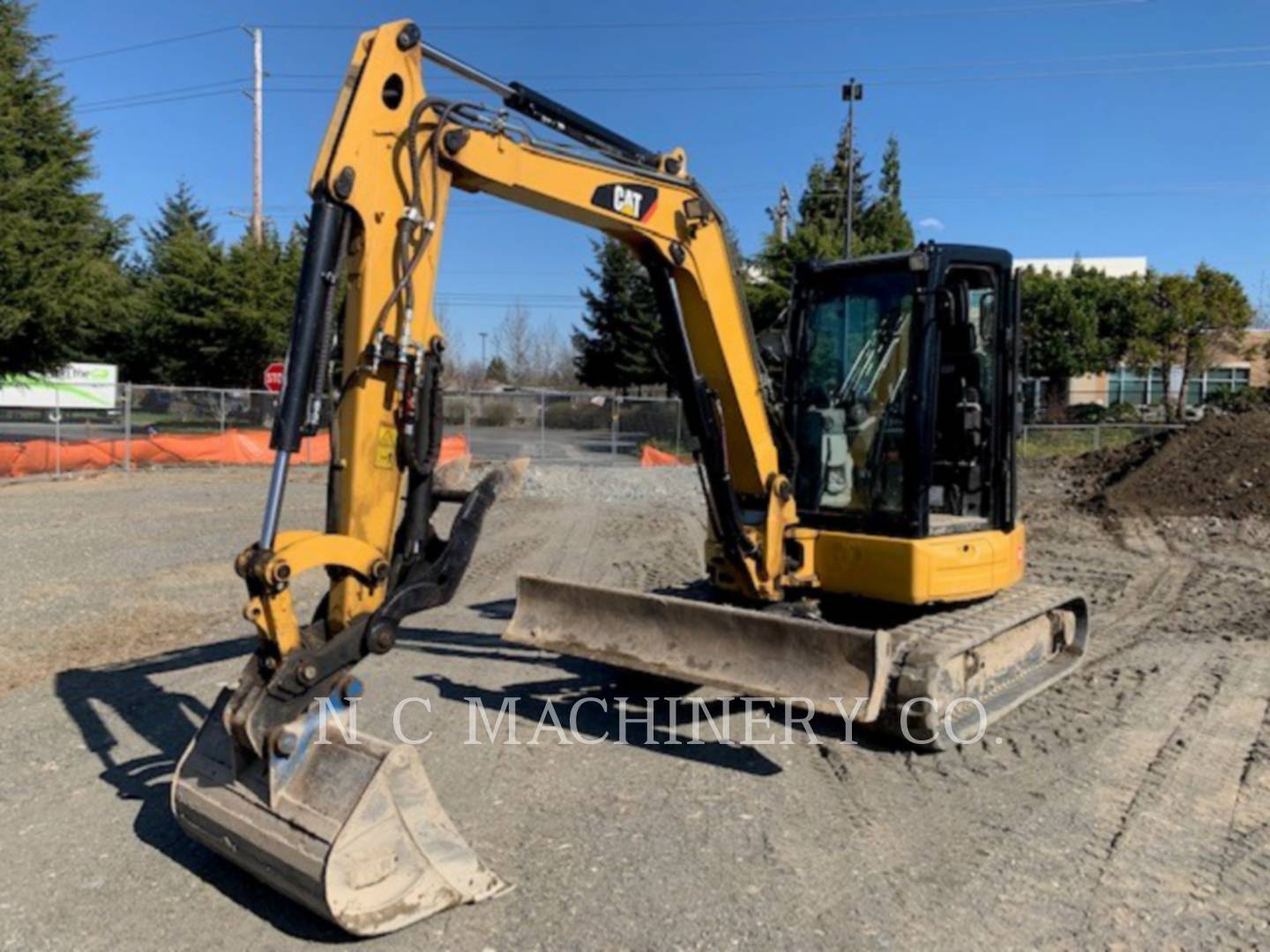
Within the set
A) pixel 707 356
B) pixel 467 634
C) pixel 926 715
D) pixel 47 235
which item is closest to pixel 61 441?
pixel 47 235

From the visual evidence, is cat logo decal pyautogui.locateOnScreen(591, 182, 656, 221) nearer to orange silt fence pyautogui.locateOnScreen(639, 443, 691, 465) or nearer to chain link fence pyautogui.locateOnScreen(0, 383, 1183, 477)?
chain link fence pyautogui.locateOnScreen(0, 383, 1183, 477)

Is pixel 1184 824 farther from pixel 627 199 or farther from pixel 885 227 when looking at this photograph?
pixel 885 227

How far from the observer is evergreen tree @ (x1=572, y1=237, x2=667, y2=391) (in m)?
33.8

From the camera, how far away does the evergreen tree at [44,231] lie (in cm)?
2059

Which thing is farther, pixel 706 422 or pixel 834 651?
pixel 706 422

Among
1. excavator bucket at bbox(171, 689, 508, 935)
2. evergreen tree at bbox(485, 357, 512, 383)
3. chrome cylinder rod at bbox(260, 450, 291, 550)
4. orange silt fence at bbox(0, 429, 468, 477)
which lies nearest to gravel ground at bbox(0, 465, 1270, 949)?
excavator bucket at bbox(171, 689, 508, 935)

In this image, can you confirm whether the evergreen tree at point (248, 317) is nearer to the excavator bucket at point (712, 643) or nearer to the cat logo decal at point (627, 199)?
the excavator bucket at point (712, 643)

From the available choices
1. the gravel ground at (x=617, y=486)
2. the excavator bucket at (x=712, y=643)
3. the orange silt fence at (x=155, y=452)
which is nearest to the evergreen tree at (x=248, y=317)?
the orange silt fence at (x=155, y=452)

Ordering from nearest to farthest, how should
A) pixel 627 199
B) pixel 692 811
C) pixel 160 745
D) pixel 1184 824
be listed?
1. pixel 1184 824
2. pixel 692 811
3. pixel 627 199
4. pixel 160 745

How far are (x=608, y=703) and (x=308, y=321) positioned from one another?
10.6 feet

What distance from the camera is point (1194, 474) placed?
16.2 metres

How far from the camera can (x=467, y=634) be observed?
25.8 ft

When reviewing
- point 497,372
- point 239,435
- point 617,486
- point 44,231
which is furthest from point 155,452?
point 497,372

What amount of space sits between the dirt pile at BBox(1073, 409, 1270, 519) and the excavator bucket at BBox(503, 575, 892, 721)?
1189cm
